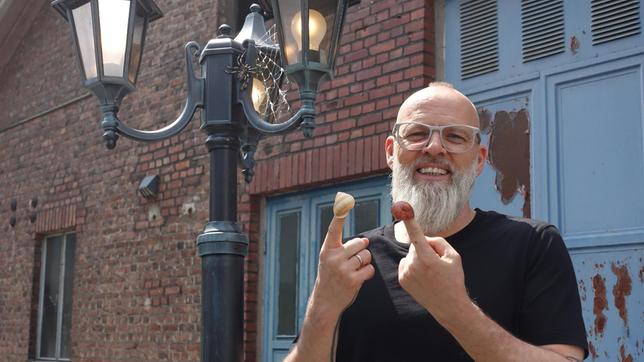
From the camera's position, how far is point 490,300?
213 centimetres

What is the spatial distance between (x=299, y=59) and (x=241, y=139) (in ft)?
1.51

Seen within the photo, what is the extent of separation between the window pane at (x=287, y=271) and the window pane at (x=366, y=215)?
66 cm

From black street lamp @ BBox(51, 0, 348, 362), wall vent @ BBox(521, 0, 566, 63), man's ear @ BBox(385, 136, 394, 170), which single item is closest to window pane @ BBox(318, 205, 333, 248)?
wall vent @ BBox(521, 0, 566, 63)

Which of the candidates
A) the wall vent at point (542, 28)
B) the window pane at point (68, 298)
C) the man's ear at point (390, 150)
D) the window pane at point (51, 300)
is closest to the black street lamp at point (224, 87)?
the man's ear at point (390, 150)

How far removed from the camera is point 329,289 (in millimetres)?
2062

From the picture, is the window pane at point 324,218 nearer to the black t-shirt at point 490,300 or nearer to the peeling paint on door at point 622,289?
the peeling paint on door at point 622,289

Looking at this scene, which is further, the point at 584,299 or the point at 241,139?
the point at 584,299

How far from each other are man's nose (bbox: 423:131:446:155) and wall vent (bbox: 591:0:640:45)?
2.90 meters

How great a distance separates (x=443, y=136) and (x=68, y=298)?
7667 mm

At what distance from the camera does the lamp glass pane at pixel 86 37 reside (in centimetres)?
444

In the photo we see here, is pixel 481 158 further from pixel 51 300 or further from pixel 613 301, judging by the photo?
pixel 51 300

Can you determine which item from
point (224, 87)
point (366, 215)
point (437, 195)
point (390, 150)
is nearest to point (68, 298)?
point (366, 215)

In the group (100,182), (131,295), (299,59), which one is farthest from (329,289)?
(100,182)

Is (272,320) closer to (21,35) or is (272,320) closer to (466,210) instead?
(466,210)
